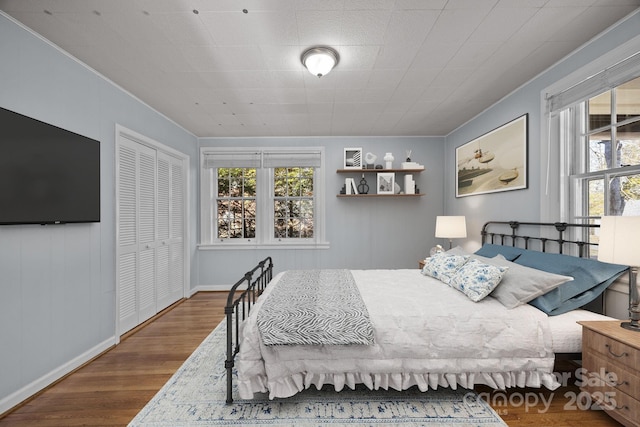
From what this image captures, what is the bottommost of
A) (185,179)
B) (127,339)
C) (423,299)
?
(127,339)

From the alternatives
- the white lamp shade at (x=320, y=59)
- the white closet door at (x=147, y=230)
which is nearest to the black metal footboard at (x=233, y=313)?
the white closet door at (x=147, y=230)

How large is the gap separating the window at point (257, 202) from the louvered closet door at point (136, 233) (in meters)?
1.18

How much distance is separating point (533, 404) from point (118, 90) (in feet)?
14.8

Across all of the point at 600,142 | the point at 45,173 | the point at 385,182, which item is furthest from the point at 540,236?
the point at 45,173

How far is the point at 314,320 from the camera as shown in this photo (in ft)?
5.91

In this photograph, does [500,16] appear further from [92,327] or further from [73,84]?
[92,327]

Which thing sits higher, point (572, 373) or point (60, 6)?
point (60, 6)

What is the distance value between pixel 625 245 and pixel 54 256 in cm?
389

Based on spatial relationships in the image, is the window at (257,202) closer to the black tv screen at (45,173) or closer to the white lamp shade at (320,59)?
the black tv screen at (45,173)

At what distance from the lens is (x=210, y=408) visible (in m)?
1.85

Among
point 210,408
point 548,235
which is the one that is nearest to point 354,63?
point 548,235

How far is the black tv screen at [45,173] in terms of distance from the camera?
179cm

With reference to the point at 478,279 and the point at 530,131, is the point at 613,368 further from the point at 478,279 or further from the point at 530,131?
the point at 530,131

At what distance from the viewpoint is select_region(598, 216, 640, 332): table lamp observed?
151cm
